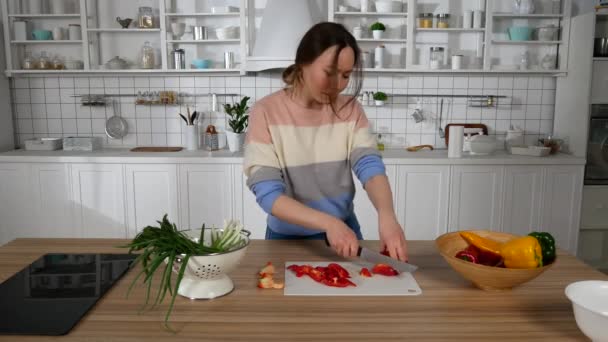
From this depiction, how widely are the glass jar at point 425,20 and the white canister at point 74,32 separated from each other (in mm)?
2451

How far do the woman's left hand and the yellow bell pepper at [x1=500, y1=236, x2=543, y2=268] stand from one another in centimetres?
26

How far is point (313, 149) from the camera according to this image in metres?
1.63

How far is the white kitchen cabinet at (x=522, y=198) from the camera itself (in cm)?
335

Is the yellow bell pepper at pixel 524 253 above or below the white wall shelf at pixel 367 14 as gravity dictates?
below

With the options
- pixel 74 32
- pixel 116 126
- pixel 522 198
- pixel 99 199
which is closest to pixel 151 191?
pixel 99 199

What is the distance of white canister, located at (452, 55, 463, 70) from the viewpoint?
3.53 meters

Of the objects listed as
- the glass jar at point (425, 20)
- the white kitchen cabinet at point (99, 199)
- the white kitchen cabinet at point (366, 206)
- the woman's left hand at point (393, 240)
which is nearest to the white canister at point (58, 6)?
the white kitchen cabinet at point (99, 199)

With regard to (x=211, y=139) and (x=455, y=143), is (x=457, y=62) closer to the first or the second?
(x=455, y=143)

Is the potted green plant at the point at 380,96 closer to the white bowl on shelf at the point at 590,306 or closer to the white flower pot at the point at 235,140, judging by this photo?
the white flower pot at the point at 235,140

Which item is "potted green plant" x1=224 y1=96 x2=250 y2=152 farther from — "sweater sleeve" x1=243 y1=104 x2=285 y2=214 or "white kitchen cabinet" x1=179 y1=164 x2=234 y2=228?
"sweater sleeve" x1=243 y1=104 x2=285 y2=214

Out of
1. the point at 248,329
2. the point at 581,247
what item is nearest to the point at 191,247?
the point at 248,329

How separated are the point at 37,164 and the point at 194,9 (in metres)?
1.56

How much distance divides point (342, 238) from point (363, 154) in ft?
1.33

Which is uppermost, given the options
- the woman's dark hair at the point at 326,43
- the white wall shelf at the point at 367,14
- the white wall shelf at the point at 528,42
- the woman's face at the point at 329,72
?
the white wall shelf at the point at 367,14
